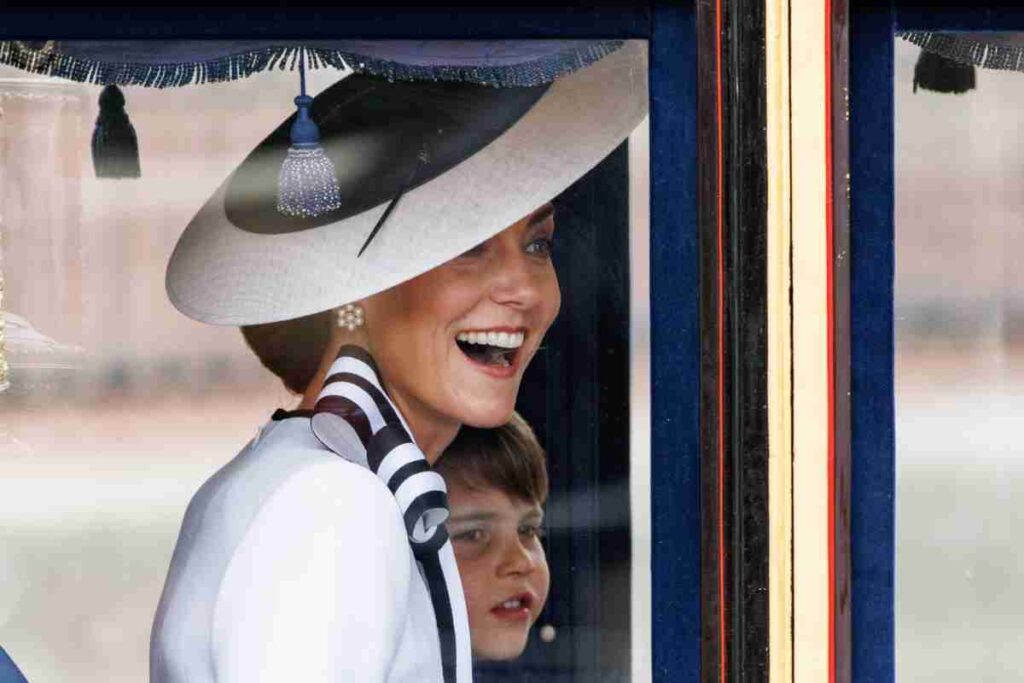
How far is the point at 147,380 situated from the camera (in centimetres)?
226

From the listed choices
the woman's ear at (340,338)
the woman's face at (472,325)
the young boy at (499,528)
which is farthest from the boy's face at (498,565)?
the woman's ear at (340,338)

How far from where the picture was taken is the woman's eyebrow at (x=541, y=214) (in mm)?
2270

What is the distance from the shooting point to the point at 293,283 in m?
2.26

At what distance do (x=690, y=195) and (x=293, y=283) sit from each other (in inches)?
20.3

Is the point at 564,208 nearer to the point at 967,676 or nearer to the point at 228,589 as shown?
the point at 228,589

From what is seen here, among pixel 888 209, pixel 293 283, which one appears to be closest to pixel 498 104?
pixel 293 283

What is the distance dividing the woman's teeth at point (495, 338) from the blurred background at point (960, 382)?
49 cm

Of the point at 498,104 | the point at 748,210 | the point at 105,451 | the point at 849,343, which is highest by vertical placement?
the point at 498,104

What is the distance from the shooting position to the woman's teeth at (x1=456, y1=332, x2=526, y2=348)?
7.47ft

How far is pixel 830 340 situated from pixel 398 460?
57cm

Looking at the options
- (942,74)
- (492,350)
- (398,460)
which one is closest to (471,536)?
(398,460)

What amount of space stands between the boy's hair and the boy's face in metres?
0.01

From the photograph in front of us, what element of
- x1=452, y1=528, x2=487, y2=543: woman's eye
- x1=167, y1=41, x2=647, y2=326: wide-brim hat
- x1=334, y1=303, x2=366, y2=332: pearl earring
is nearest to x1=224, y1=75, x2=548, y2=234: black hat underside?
x1=167, y1=41, x2=647, y2=326: wide-brim hat

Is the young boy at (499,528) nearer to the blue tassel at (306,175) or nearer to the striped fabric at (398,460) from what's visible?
the striped fabric at (398,460)
